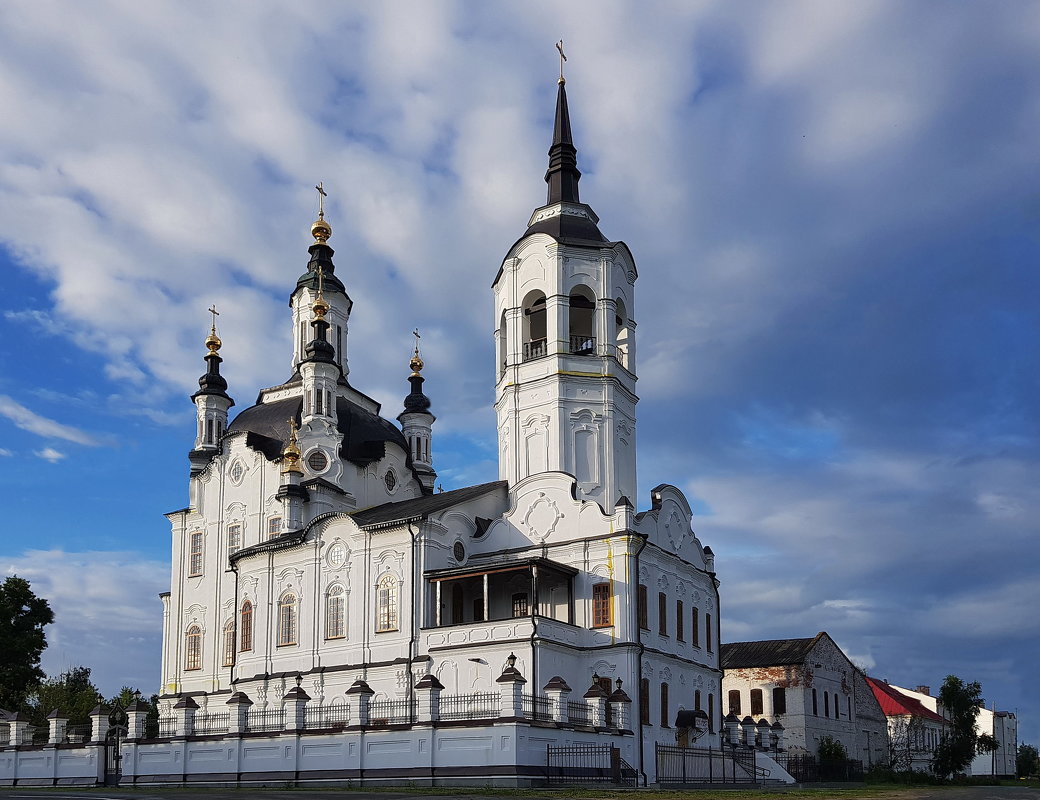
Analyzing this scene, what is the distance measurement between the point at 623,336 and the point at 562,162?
24.4ft

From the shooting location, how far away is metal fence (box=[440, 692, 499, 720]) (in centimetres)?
2675

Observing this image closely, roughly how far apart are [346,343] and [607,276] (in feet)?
53.5

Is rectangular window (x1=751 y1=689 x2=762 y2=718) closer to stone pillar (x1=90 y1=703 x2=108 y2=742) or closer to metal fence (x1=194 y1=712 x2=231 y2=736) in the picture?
metal fence (x1=194 y1=712 x2=231 y2=736)

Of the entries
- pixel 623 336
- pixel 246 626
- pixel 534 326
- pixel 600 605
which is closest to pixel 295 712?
pixel 600 605

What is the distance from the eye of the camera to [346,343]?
52312mm

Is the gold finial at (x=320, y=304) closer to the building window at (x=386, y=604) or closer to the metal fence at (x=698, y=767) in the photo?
the building window at (x=386, y=604)

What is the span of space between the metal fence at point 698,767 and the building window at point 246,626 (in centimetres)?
1503

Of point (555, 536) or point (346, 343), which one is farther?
→ point (346, 343)

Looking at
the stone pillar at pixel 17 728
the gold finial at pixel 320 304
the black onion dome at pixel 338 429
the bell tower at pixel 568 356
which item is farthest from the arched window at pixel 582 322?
the stone pillar at pixel 17 728

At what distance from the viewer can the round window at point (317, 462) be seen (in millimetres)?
43781

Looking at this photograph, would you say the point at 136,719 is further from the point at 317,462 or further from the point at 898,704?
the point at 898,704

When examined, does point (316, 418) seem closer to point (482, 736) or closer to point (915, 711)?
point (482, 736)

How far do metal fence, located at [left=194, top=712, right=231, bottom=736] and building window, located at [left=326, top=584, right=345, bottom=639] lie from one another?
6.83 meters

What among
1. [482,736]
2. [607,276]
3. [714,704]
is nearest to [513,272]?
[607,276]
